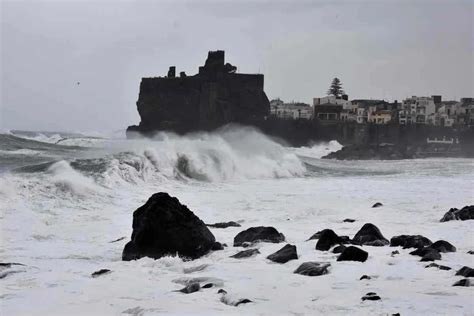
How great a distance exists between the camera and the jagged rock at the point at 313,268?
20.1 ft

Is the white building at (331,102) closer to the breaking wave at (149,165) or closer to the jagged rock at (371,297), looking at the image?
the breaking wave at (149,165)

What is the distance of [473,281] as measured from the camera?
5629 mm

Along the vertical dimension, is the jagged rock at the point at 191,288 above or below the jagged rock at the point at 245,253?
below

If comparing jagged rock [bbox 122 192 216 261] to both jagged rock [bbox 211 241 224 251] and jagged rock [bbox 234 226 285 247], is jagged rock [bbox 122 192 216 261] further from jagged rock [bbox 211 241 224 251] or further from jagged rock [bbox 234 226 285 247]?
jagged rock [bbox 234 226 285 247]

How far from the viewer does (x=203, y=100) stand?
2505 inches

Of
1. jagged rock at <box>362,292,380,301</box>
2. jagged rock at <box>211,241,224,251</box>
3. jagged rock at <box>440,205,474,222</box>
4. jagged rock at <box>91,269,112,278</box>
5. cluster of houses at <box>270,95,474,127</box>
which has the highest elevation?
cluster of houses at <box>270,95,474,127</box>

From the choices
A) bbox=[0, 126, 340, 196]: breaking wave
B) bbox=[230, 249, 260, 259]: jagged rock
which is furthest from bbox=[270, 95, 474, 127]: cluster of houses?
bbox=[230, 249, 260, 259]: jagged rock

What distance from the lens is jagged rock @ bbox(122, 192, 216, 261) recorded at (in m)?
6.95

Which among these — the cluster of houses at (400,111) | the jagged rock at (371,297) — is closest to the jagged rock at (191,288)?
the jagged rock at (371,297)

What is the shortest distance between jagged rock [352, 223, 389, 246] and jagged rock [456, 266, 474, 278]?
179 cm

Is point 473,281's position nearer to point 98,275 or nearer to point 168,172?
point 98,275

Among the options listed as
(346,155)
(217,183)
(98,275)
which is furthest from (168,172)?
(346,155)

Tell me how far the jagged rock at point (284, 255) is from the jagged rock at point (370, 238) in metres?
1.29

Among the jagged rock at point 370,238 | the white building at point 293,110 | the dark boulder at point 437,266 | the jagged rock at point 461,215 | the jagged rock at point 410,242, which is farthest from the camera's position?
the white building at point 293,110
